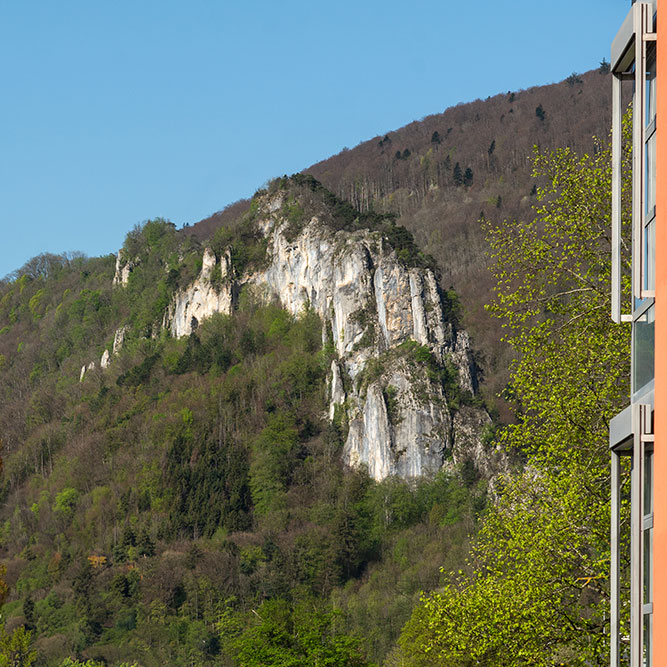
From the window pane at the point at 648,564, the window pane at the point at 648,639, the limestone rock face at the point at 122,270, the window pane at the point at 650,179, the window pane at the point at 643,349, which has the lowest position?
the window pane at the point at 648,639

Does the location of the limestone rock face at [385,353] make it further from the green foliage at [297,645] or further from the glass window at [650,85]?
the glass window at [650,85]

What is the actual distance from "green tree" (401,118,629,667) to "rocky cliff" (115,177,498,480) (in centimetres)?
8856

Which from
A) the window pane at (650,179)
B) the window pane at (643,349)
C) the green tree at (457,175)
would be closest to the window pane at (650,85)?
the window pane at (650,179)

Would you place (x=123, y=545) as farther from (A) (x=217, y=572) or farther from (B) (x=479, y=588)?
(B) (x=479, y=588)

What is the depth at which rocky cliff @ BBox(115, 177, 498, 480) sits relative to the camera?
11069cm

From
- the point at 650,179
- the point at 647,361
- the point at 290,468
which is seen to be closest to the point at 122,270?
the point at 290,468

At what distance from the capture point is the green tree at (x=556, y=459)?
1825 cm

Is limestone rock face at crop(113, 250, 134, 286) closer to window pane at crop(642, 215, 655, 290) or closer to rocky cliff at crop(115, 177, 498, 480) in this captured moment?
rocky cliff at crop(115, 177, 498, 480)

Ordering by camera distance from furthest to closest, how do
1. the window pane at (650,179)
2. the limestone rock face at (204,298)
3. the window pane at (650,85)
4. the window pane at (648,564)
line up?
1. the limestone rock face at (204,298)
2. the window pane at (650,85)
3. the window pane at (650,179)
4. the window pane at (648,564)

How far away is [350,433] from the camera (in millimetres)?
116000

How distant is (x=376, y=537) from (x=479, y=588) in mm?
86125

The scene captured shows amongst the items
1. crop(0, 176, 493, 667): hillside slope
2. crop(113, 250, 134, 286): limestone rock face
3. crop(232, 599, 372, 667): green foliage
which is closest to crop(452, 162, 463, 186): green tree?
crop(0, 176, 493, 667): hillside slope

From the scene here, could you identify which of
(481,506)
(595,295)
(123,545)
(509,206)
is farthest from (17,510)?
(595,295)

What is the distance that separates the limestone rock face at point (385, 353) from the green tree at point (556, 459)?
88495 mm
